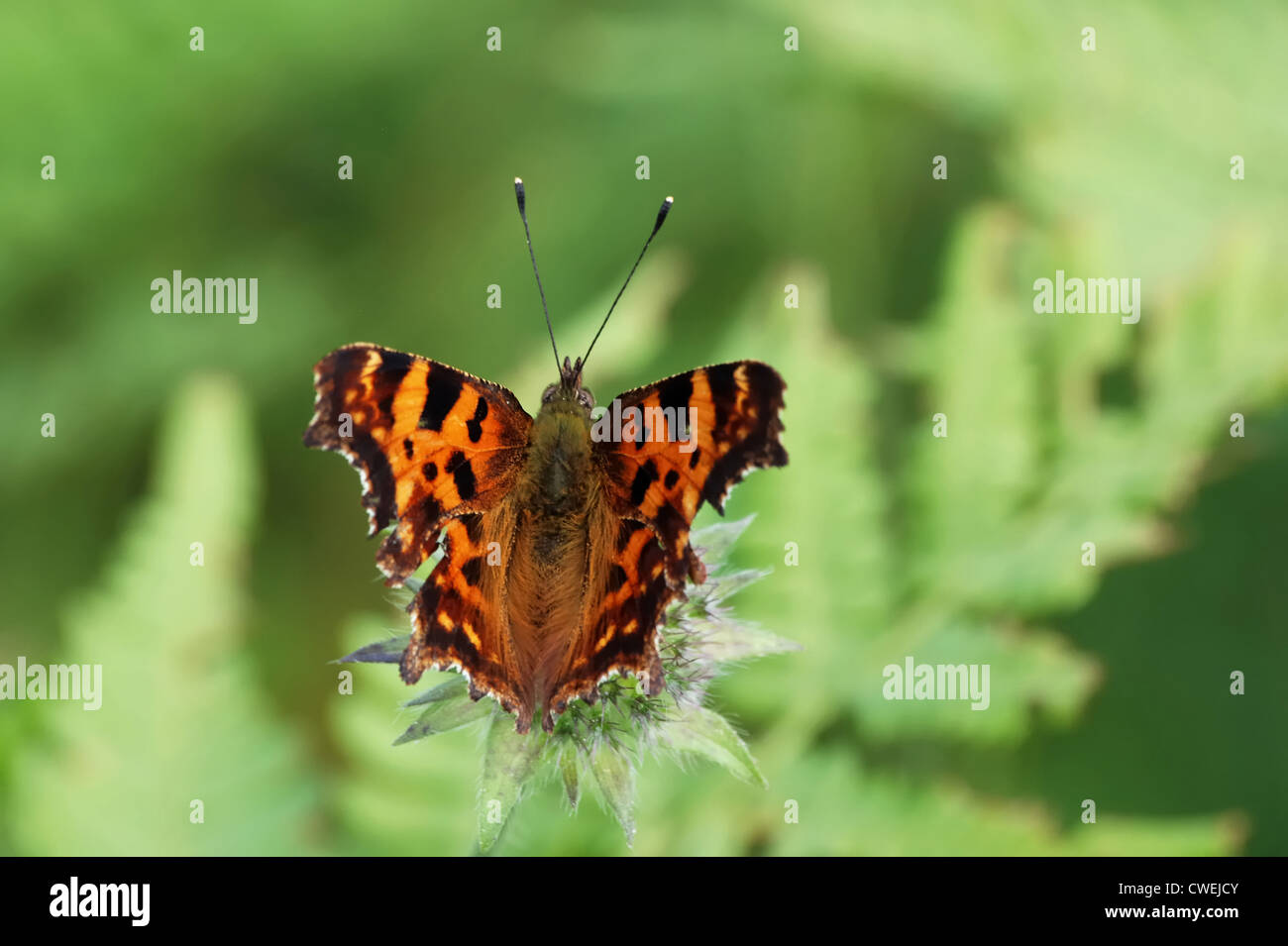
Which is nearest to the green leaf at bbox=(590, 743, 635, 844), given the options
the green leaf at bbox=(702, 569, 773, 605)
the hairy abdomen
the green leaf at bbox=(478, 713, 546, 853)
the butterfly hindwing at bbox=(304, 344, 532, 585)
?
the green leaf at bbox=(478, 713, 546, 853)

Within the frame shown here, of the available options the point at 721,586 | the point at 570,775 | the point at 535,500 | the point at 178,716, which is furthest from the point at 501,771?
the point at 178,716

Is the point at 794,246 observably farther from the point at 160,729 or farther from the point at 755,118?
the point at 160,729

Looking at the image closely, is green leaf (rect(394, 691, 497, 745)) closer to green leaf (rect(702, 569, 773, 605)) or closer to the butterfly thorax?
the butterfly thorax

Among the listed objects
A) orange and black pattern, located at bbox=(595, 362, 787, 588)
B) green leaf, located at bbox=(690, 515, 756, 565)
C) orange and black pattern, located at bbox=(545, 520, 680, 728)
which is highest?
orange and black pattern, located at bbox=(595, 362, 787, 588)

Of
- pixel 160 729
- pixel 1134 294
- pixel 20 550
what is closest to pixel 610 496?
pixel 160 729

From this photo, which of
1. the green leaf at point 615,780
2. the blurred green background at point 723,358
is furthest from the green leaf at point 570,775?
the blurred green background at point 723,358

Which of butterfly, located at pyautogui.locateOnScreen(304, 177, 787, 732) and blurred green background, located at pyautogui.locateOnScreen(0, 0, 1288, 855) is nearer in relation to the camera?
butterfly, located at pyautogui.locateOnScreen(304, 177, 787, 732)

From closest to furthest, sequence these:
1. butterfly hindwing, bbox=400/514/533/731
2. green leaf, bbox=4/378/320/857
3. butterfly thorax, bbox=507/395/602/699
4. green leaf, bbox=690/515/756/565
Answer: butterfly hindwing, bbox=400/514/533/731 < butterfly thorax, bbox=507/395/602/699 < green leaf, bbox=690/515/756/565 < green leaf, bbox=4/378/320/857
